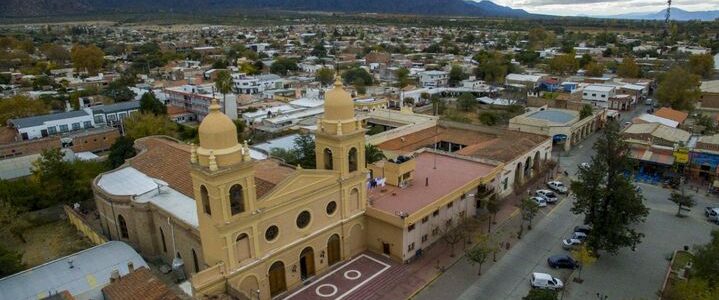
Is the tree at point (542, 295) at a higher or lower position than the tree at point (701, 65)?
lower

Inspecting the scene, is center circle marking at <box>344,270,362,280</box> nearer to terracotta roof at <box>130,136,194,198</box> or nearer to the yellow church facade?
the yellow church facade

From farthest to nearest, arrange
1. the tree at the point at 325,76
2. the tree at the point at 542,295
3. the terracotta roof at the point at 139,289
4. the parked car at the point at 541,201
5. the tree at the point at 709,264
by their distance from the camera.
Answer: the tree at the point at 325,76 → the parked car at the point at 541,201 → the tree at the point at 709,264 → the terracotta roof at the point at 139,289 → the tree at the point at 542,295

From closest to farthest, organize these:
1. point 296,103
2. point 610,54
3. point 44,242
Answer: point 44,242, point 296,103, point 610,54

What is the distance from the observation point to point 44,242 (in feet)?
113

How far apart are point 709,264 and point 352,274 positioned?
18.6 meters

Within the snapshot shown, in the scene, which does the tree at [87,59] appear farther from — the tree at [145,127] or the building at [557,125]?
the building at [557,125]

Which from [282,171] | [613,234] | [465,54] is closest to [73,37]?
[465,54]

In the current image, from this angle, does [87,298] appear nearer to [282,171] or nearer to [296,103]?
[282,171]

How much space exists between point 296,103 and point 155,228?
4147cm

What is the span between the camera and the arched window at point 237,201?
23217 millimetres

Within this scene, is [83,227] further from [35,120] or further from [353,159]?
[35,120]

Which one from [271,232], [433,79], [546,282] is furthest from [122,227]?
[433,79]

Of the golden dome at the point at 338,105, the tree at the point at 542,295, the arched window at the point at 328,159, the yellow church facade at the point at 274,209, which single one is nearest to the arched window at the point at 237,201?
the yellow church facade at the point at 274,209

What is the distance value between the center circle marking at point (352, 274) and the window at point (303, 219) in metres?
4.14
